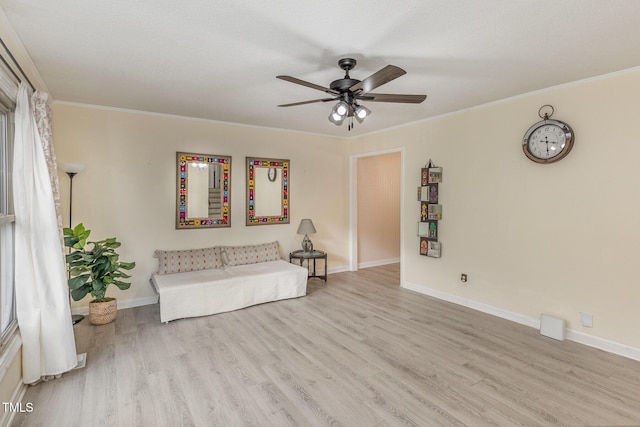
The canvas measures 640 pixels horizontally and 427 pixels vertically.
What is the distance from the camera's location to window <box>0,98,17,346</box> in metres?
2.45

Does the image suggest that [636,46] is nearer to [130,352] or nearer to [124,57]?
[124,57]

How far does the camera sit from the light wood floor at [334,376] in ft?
7.20

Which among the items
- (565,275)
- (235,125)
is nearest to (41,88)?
(235,125)

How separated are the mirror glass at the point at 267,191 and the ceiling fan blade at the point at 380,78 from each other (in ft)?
9.39

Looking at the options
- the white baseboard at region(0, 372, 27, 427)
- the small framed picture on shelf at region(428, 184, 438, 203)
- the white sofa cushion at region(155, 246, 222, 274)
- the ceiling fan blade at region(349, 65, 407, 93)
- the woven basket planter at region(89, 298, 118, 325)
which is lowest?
the white baseboard at region(0, 372, 27, 427)

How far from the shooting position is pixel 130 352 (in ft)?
10.0

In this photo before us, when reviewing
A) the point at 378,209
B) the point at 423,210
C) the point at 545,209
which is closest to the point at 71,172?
the point at 423,210

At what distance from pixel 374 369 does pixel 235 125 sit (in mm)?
3810

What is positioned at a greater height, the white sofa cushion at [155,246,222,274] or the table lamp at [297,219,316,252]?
the table lamp at [297,219,316,252]

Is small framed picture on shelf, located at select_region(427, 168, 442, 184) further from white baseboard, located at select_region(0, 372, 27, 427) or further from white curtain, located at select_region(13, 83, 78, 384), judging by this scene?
white baseboard, located at select_region(0, 372, 27, 427)

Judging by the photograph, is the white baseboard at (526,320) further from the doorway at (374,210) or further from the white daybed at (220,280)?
the white daybed at (220,280)

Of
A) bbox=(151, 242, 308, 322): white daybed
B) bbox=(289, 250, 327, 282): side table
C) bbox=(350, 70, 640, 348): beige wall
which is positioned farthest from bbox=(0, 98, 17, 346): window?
bbox=(350, 70, 640, 348): beige wall

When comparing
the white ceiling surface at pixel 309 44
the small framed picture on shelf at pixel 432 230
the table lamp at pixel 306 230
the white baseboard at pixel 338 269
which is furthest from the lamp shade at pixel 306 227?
the white ceiling surface at pixel 309 44

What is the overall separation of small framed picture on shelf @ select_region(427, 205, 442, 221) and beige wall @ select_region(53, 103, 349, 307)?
2126mm
